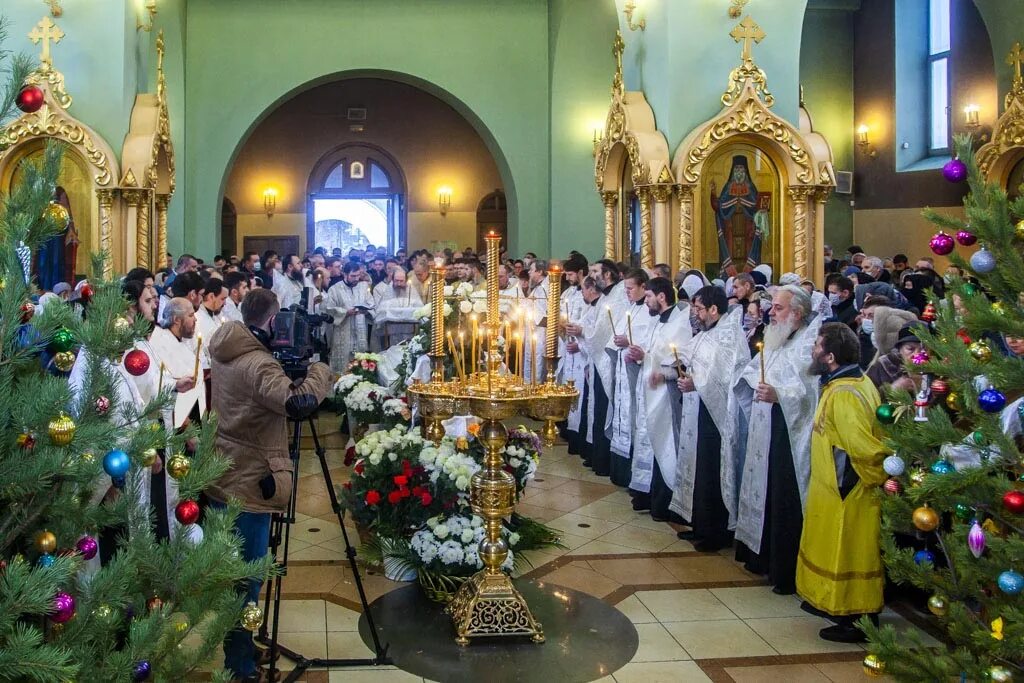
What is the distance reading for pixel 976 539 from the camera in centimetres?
327

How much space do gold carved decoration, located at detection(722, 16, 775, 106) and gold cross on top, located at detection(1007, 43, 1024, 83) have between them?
403 centimetres

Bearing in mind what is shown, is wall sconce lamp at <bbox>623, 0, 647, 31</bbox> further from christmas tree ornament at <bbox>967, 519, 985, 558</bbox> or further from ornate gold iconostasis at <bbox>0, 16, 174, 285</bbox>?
christmas tree ornament at <bbox>967, 519, 985, 558</bbox>

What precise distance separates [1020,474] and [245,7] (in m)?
17.5

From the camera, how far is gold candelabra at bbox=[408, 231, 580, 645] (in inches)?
205

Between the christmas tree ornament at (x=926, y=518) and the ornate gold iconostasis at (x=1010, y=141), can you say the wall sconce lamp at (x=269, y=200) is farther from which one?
the christmas tree ornament at (x=926, y=518)

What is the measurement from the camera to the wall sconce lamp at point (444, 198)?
25.0 m

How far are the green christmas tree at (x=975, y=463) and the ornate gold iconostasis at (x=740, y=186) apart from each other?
8.53 meters

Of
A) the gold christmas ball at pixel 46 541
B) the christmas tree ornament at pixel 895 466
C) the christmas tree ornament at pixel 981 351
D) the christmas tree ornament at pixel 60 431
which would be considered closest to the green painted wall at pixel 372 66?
the christmas tree ornament at pixel 895 466

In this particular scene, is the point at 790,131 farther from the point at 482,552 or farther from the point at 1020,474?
the point at 1020,474

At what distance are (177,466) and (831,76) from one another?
20.6 meters

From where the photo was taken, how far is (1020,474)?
319cm

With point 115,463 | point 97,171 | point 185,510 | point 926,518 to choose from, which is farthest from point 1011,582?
point 97,171

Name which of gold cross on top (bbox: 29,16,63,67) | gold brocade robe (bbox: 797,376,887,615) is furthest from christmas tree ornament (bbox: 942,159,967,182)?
gold cross on top (bbox: 29,16,63,67)

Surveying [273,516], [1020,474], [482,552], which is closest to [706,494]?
[482,552]
